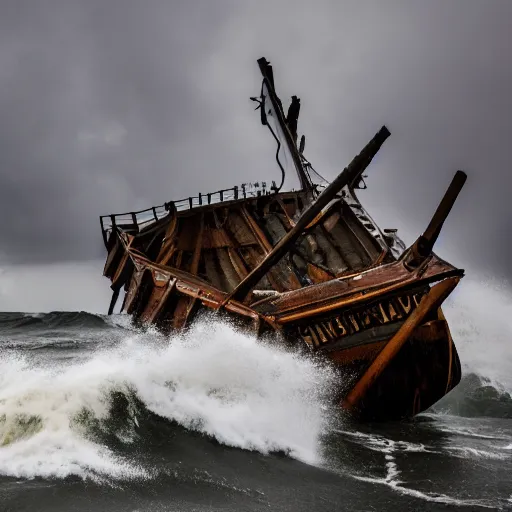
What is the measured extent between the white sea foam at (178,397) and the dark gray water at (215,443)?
0.05 ft

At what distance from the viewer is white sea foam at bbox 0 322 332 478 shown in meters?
4.00

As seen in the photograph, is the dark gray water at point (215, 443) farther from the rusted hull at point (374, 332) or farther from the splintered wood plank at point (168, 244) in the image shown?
the splintered wood plank at point (168, 244)

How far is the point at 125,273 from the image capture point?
1155cm

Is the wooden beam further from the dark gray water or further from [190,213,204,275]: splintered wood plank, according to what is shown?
[190,213,204,275]: splintered wood plank

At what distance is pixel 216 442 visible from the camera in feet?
16.3

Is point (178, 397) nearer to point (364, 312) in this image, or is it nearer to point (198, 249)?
point (364, 312)

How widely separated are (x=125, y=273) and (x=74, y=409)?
7.18 meters

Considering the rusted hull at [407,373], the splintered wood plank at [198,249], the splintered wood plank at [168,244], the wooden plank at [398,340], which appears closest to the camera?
the wooden plank at [398,340]

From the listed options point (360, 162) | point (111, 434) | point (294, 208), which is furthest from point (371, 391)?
point (294, 208)

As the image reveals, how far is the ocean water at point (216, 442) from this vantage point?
364 centimetres

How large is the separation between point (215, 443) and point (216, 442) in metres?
0.02

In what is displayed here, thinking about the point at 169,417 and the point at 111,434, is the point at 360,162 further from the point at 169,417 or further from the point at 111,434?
the point at 111,434

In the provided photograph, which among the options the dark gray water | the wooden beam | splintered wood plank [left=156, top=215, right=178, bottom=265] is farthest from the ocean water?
splintered wood plank [left=156, top=215, right=178, bottom=265]

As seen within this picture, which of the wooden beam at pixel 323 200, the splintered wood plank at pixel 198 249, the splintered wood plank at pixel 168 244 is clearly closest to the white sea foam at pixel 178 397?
Answer: the wooden beam at pixel 323 200
